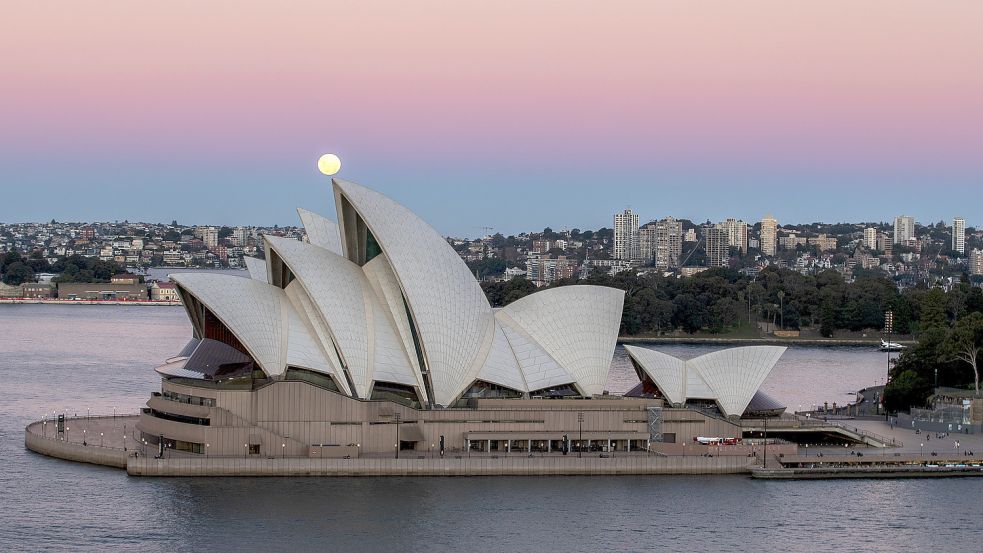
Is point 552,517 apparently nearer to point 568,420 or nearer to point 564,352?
point 568,420

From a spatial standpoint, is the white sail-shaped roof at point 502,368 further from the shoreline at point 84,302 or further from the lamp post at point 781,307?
the shoreline at point 84,302

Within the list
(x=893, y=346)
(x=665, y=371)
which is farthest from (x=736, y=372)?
(x=893, y=346)

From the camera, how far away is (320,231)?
54.1 m

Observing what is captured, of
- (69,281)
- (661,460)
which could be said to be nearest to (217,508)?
(661,460)

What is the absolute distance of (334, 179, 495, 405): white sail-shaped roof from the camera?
4853 centimetres

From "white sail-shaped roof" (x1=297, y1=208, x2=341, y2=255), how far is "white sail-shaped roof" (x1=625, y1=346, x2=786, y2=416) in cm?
1109

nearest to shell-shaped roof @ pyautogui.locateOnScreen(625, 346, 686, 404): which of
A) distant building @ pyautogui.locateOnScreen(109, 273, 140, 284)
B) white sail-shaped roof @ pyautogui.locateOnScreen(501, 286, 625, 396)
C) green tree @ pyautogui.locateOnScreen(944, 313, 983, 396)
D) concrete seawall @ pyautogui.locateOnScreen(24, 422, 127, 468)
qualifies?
white sail-shaped roof @ pyautogui.locateOnScreen(501, 286, 625, 396)

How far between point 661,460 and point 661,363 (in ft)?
18.7

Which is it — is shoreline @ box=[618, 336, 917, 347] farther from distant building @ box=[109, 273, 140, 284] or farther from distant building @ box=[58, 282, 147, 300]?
distant building @ box=[109, 273, 140, 284]

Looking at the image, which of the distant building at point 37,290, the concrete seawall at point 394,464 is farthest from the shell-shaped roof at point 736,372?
the distant building at point 37,290

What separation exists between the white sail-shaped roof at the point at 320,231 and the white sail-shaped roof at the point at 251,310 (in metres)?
4.59

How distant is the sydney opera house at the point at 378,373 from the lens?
47031 mm

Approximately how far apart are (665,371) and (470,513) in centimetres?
1319

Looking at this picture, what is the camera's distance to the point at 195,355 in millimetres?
48781
